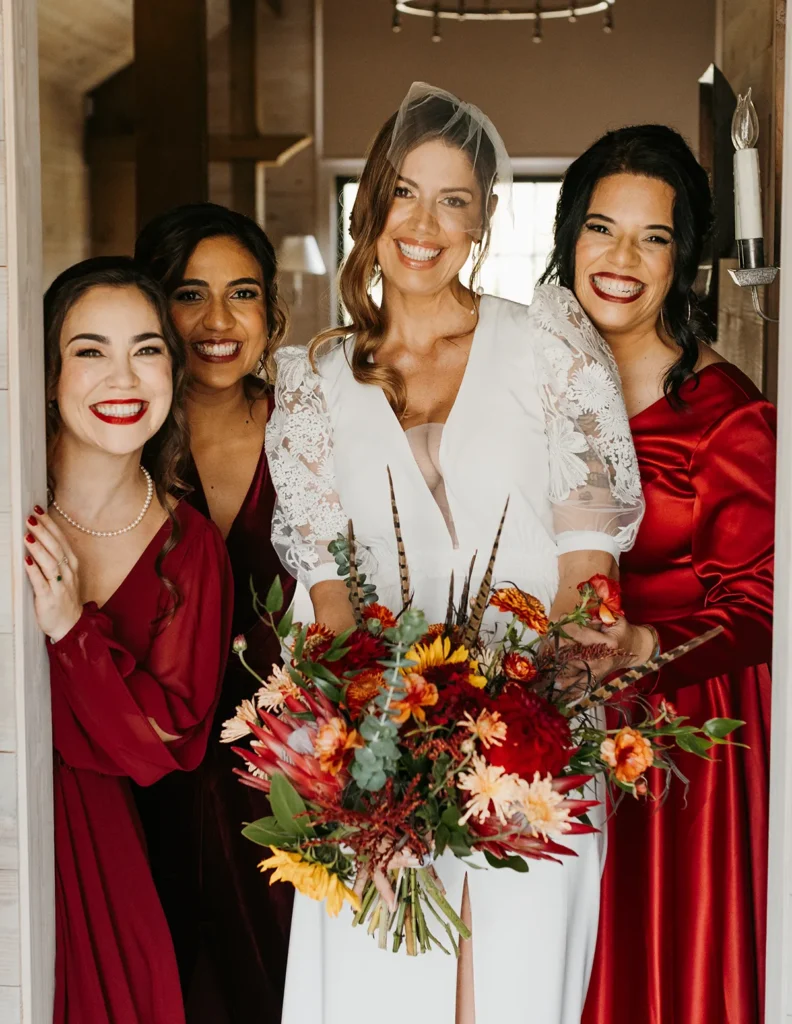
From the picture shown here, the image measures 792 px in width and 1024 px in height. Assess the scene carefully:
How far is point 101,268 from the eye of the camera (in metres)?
1.93

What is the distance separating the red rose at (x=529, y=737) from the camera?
4.74 feet

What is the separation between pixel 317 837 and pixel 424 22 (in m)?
5.05

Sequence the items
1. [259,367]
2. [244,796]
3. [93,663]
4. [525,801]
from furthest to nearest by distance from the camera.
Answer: [259,367] < [244,796] < [93,663] < [525,801]

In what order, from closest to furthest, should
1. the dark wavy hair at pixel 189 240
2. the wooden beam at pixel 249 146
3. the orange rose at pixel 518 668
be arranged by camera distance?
the orange rose at pixel 518 668
the dark wavy hair at pixel 189 240
the wooden beam at pixel 249 146

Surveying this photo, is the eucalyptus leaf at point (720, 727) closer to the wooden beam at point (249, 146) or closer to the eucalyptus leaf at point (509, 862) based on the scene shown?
the eucalyptus leaf at point (509, 862)

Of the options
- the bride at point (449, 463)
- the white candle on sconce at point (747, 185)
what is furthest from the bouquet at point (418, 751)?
the white candle on sconce at point (747, 185)

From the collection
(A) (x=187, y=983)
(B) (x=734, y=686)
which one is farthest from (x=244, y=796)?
(B) (x=734, y=686)

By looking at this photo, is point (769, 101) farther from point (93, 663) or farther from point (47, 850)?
point (47, 850)

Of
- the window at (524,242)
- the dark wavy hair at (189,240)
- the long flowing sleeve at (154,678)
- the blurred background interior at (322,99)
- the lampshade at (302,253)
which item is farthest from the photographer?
the lampshade at (302,253)

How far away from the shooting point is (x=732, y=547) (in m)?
2.02

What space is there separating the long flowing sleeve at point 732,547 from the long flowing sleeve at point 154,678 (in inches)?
28.4

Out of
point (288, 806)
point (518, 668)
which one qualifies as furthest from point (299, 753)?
point (518, 668)

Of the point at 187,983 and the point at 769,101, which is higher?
the point at 769,101

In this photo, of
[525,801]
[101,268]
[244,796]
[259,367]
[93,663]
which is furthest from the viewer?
[259,367]
